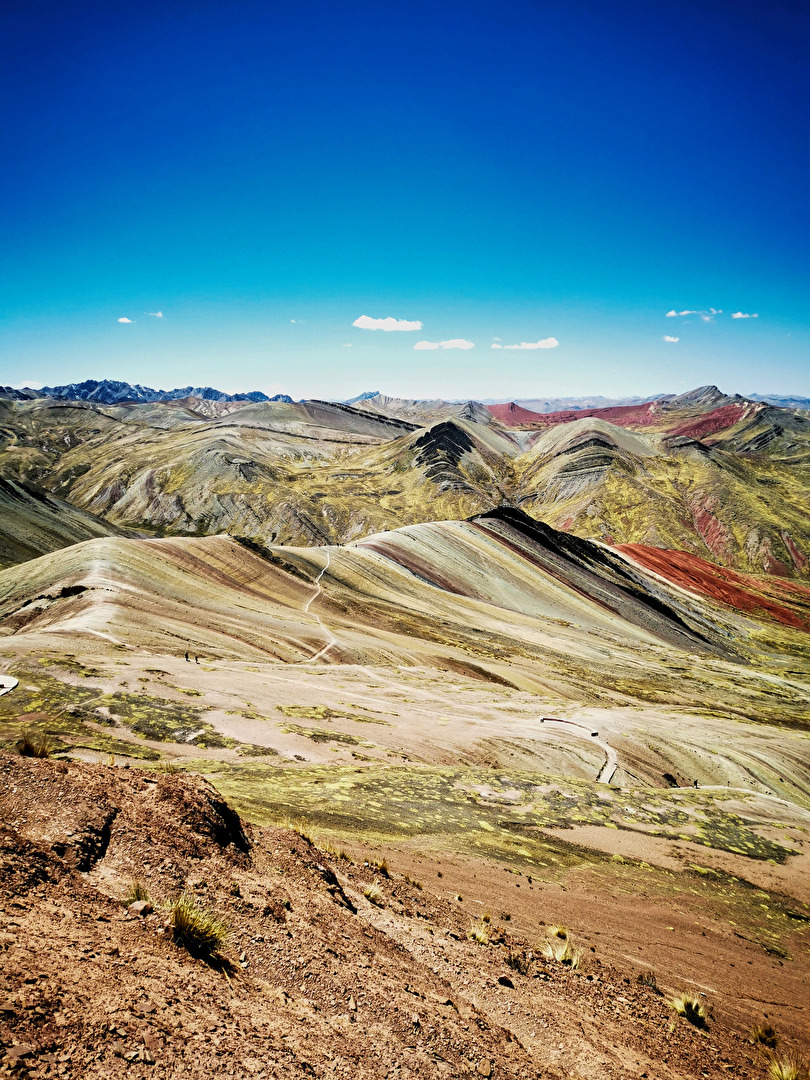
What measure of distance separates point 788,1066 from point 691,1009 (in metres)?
1.34

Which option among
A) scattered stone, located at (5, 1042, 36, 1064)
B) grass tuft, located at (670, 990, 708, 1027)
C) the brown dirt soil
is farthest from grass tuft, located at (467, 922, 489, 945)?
scattered stone, located at (5, 1042, 36, 1064)

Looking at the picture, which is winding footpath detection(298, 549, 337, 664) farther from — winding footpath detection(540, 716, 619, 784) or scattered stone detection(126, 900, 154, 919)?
scattered stone detection(126, 900, 154, 919)

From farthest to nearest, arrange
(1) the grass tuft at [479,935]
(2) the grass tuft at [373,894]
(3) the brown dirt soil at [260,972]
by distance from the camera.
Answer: (2) the grass tuft at [373,894] < (1) the grass tuft at [479,935] < (3) the brown dirt soil at [260,972]

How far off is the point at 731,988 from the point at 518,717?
20800 millimetres

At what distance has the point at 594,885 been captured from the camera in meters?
13.5

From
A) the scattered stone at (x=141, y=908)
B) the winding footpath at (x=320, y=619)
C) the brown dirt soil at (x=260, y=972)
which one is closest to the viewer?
the brown dirt soil at (x=260, y=972)

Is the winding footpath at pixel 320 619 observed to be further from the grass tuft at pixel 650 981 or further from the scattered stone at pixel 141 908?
the scattered stone at pixel 141 908

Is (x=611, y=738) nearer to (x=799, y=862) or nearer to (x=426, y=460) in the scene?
(x=799, y=862)

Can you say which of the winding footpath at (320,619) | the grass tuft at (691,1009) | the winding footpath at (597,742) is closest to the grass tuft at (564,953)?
the grass tuft at (691,1009)

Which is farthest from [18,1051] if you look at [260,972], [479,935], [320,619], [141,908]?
[320,619]

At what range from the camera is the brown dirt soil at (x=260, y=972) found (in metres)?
5.05

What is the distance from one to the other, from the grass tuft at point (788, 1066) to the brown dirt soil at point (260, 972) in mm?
205

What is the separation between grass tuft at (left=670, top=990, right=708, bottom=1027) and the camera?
8758 mm

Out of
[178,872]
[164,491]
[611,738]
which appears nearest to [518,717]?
[611,738]
